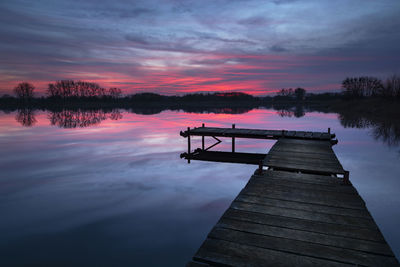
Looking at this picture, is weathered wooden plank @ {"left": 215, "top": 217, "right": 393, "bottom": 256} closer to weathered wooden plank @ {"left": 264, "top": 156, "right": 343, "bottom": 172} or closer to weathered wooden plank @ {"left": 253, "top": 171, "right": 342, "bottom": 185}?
weathered wooden plank @ {"left": 253, "top": 171, "right": 342, "bottom": 185}

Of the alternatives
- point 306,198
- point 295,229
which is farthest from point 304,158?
point 295,229

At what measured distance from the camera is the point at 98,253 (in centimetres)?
663

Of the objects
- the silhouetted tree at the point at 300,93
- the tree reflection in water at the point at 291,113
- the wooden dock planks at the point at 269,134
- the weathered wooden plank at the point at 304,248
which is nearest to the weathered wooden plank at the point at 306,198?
the weathered wooden plank at the point at 304,248

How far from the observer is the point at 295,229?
15.0 feet

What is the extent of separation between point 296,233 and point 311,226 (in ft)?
1.67

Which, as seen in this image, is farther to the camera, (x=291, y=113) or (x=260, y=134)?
(x=291, y=113)

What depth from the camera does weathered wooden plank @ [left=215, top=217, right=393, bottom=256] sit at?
3.99 m

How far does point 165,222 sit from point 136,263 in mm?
2169

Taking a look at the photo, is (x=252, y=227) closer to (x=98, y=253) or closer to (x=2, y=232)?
(x=98, y=253)

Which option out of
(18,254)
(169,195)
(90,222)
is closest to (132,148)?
(169,195)

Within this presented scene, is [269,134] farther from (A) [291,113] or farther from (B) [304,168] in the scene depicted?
(A) [291,113]

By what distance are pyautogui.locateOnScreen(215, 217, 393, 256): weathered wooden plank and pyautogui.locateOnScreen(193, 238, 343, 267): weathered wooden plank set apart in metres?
0.54

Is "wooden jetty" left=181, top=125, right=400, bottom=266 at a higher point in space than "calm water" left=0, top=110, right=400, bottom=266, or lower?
higher

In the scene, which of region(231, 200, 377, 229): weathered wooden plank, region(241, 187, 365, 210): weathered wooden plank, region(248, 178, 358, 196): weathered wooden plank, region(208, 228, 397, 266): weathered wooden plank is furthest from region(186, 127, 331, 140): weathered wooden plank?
region(208, 228, 397, 266): weathered wooden plank
